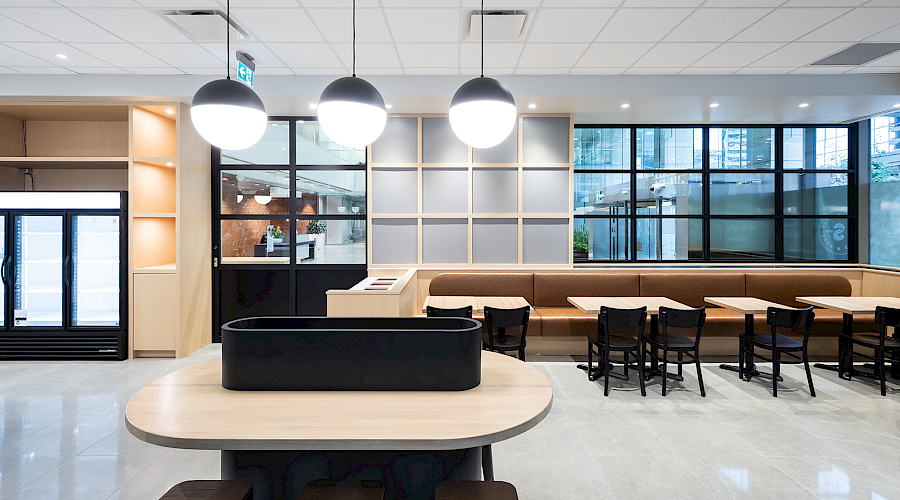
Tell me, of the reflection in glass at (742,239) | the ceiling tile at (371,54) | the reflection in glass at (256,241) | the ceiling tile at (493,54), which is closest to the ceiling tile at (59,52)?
the reflection in glass at (256,241)

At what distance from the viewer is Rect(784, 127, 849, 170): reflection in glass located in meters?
6.26

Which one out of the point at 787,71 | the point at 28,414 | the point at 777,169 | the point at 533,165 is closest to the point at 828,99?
the point at 787,71

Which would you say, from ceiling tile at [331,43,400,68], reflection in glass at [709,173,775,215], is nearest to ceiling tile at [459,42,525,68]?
ceiling tile at [331,43,400,68]

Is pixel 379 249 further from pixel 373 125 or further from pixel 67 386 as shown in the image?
pixel 373 125

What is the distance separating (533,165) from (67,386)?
18.1 ft

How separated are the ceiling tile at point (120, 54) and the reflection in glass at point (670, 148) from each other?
5934 mm

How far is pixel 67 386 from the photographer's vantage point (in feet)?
13.6

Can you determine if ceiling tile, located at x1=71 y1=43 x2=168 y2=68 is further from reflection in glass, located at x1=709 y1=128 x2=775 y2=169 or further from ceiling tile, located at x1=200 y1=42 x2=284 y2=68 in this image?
reflection in glass, located at x1=709 y1=128 x2=775 y2=169

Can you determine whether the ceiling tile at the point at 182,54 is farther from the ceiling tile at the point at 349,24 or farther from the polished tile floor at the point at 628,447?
the polished tile floor at the point at 628,447

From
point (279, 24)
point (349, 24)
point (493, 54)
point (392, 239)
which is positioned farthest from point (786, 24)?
point (392, 239)

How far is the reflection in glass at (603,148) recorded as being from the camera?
621cm

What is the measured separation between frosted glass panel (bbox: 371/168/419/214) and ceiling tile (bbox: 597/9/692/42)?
9.27ft

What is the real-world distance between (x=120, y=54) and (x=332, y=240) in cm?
289

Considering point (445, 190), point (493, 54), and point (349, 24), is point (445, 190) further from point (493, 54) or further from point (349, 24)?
point (349, 24)
